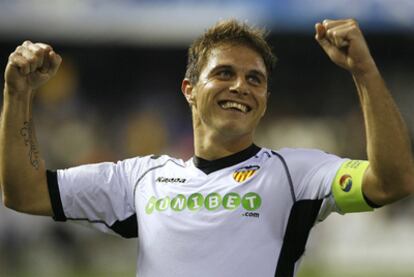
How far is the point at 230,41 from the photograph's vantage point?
496cm

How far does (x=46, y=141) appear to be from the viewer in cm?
1628

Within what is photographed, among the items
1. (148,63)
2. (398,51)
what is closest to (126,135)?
(148,63)

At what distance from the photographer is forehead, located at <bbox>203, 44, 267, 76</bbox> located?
4.82 meters

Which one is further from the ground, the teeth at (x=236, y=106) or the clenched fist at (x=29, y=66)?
the clenched fist at (x=29, y=66)

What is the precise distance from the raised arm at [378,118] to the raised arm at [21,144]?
149 centimetres

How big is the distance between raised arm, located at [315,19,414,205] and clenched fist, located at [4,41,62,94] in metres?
1.41

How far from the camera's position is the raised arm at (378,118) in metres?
3.96

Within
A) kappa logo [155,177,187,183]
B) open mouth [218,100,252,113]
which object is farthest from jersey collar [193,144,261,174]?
open mouth [218,100,252,113]

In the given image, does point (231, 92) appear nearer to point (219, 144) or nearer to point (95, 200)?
point (219, 144)

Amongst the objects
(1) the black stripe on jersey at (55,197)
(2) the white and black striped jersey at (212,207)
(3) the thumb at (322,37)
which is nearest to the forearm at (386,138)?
(3) the thumb at (322,37)

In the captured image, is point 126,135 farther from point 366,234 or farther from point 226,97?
point 226,97

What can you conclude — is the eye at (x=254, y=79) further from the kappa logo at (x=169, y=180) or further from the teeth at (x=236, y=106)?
the kappa logo at (x=169, y=180)

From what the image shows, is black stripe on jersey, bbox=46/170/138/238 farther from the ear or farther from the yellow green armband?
the yellow green armband

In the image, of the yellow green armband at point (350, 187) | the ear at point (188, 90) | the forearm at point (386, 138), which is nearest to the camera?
the forearm at point (386, 138)
